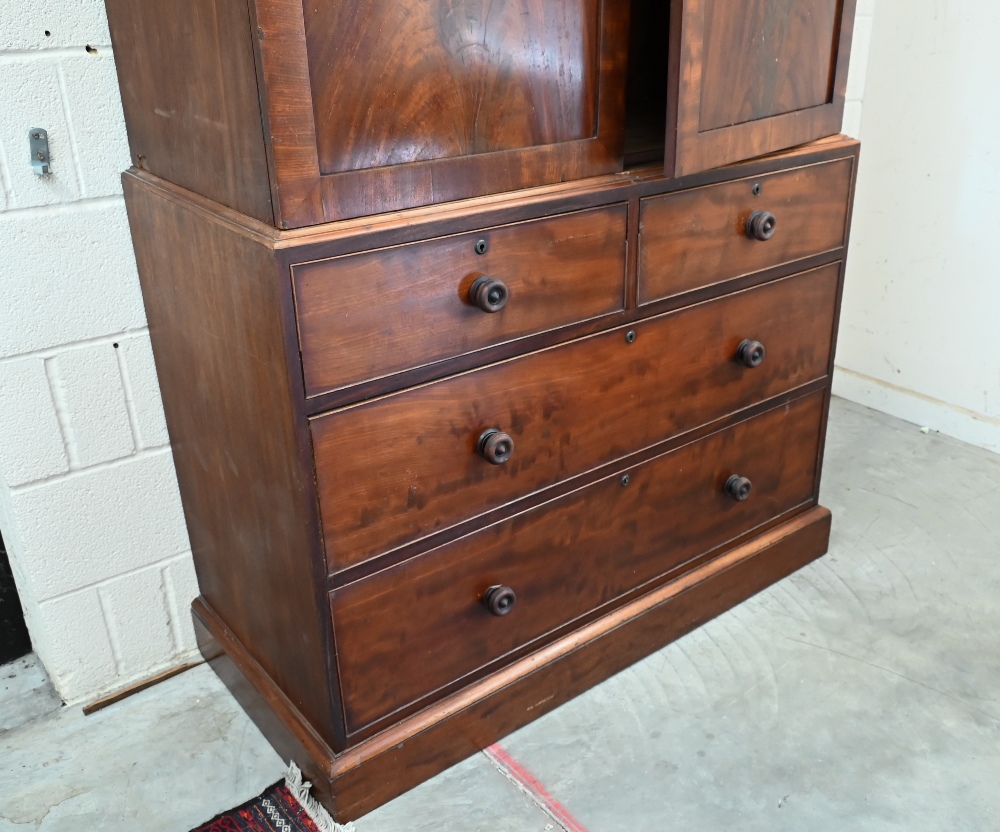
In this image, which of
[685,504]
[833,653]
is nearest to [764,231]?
[685,504]

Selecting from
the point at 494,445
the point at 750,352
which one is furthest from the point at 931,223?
the point at 494,445

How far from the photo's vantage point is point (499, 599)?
5.15 ft

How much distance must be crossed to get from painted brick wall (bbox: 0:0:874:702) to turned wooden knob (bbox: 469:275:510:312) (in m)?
0.65

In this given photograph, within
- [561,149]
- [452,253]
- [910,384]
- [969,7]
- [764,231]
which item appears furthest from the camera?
[910,384]

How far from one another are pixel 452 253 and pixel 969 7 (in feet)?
5.99

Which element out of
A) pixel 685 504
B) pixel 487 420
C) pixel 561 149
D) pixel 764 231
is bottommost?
pixel 685 504

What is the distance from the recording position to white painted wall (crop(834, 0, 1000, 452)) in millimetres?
2463

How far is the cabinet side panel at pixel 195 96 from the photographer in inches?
46.0

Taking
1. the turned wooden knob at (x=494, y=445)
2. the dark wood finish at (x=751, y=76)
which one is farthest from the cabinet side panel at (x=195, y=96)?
the dark wood finish at (x=751, y=76)

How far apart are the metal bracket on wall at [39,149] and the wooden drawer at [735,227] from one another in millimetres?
938

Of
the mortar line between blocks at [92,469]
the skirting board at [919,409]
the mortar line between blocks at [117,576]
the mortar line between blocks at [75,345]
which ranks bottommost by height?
the skirting board at [919,409]

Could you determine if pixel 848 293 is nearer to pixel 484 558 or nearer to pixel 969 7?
pixel 969 7

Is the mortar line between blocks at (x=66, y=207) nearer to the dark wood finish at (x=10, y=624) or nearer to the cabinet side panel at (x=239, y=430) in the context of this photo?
the cabinet side panel at (x=239, y=430)

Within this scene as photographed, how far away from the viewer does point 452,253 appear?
1327 millimetres
